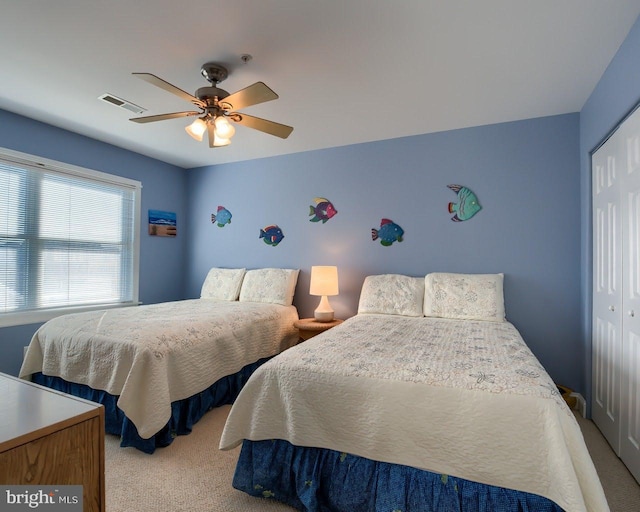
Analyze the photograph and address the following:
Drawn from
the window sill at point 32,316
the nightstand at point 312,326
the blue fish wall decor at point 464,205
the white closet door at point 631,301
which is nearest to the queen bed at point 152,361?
the nightstand at point 312,326

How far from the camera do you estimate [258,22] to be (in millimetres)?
1792

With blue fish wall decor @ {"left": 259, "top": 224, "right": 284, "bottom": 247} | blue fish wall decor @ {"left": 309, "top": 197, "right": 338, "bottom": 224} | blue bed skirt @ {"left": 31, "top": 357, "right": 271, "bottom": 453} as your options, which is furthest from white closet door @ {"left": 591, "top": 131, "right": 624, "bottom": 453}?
blue fish wall decor @ {"left": 259, "top": 224, "right": 284, "bottom": 247}

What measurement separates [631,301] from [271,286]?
288cm

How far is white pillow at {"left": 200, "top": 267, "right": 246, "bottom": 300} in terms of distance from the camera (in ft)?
12.7

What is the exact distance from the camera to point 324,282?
336 centimetres

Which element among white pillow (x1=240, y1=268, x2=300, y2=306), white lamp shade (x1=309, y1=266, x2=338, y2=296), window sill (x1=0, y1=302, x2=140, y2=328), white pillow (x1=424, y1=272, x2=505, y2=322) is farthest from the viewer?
white pillow (x1=240, y1=268, x2=300, y2=306)

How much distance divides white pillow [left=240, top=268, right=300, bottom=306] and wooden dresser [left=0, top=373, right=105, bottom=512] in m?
2.69

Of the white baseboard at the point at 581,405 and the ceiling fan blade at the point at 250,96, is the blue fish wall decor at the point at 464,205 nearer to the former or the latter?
the white baseboard at the point at 581,405

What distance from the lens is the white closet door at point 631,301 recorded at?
1.80 meters

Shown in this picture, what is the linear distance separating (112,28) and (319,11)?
3.70 feet

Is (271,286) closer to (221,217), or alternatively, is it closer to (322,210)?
(322,210)

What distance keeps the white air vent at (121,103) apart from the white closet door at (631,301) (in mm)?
3337

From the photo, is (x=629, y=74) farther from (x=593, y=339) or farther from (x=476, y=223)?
(x=593, y=339)

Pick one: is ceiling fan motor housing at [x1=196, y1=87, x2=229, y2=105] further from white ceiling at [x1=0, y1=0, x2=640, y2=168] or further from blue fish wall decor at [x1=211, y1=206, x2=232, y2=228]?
blue fish wall decor at [x1=211, y1=206, x2=232, y2=228]
